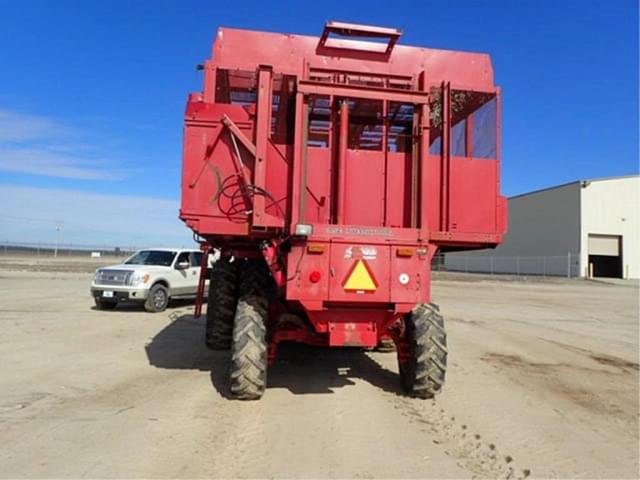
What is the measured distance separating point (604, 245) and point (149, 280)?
42648 millimetres

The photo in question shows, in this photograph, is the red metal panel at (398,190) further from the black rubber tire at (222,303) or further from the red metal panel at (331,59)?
the black rubber tire at (222,303)

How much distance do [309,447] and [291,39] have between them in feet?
15.7

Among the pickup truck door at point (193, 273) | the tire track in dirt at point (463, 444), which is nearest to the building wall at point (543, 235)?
the pickup truck door at point (193, 273)

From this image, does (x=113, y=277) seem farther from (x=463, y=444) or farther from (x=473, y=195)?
(x=463, y=444)

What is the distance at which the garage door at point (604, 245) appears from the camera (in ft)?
149

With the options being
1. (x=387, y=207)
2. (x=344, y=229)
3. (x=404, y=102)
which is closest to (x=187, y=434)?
(x=344, y=229)

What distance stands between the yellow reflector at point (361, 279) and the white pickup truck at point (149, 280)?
35.7 feet

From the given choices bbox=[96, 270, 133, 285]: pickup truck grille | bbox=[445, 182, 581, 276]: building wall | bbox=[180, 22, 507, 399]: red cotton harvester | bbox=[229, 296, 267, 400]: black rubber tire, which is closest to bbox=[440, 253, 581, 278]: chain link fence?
bbox=[445, 182, 581, 276]: building wall

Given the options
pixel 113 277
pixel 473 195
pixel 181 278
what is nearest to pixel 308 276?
pixel 473 195

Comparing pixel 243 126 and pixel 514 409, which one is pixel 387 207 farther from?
→ pixel 514 409

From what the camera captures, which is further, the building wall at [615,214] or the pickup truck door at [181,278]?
the building wall at [615,214]

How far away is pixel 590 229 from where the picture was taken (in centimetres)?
4494

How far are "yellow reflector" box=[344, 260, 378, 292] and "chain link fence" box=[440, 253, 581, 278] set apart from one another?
107 ft

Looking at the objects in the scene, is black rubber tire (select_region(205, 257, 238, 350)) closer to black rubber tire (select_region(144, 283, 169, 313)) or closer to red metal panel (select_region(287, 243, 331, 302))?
red metal panel (select_region(287, 243, 331, 302))
